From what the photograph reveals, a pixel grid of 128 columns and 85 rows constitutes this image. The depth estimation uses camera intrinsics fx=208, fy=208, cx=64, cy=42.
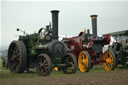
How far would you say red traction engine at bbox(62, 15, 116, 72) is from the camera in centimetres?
927

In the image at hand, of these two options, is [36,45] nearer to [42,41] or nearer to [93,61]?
[42,41]

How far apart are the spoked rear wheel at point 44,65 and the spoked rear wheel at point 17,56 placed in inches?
26.9

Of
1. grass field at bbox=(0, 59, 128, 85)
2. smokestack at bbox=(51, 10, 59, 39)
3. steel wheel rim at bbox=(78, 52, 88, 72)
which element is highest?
smokestack at bbox=(51, 10, 59, 39)

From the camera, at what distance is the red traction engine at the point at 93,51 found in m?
9.27

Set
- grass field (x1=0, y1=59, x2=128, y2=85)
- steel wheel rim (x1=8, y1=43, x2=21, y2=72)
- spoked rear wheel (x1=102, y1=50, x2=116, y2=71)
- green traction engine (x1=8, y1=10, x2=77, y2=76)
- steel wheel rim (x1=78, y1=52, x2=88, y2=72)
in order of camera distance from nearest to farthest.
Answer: grass field (x1=0, y1=59, x2=128, y2=85) → green traction engine (x1=8, y1=10, x2=77, y2=76) → steel wheel rim (x1=8, y1=43, x2=21, y2=72) → steel wheel rim (x1=78, y1=52, x2=88, y2=72) → spoked rear wheel (x1=102, y1=50, x2=116, y2=71)

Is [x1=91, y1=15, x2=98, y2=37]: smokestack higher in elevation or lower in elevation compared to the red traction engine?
higher

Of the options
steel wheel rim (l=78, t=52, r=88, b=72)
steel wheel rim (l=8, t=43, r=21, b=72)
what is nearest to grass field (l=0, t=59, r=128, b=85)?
steel wheel rim (l=8, t=43, r=21, b=72)

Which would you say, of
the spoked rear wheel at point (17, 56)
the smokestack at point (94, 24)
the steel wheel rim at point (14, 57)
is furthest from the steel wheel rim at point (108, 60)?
the steel wheel rim at point (14, 57)

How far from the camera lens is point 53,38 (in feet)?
26.4

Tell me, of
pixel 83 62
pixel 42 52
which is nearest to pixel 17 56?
pixel 42 52

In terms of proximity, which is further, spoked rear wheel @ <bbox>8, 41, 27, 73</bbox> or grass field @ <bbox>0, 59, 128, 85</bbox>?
spoked rear wheel @ <bbox>8, 41, 27, 73</bbox>

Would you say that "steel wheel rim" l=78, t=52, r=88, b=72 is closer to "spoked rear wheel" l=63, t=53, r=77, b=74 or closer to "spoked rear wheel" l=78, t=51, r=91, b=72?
"spoked rear wheel" l=78, t=51, r=91, b=72

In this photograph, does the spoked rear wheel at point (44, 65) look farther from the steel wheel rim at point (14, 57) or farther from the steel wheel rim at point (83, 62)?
the steel wheel rim at point (83, 62)

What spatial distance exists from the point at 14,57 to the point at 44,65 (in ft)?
5.62
